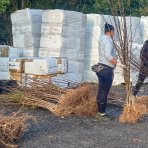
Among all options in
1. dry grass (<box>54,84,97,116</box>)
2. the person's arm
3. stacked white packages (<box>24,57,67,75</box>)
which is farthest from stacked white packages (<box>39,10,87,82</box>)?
the person's arm

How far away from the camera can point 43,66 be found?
41.6 ft

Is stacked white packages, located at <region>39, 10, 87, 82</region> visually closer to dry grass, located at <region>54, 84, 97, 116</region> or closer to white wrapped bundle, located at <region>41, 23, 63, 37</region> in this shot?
white wrapped bundle, located at <region>41, 23, 63, 37</region>

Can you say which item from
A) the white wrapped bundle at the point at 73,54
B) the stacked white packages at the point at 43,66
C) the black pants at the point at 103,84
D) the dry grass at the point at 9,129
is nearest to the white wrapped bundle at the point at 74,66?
the white wrapped bundle at the point at 73,54

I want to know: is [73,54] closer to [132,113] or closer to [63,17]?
[63,17]

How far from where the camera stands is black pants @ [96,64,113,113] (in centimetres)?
1018

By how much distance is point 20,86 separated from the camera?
37.9 feet

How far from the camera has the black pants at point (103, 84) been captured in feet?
33.4

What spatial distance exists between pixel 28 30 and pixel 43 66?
2653mm

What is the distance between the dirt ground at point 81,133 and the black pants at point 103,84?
1.01 feet

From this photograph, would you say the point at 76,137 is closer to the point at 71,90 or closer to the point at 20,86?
the point at 71,90

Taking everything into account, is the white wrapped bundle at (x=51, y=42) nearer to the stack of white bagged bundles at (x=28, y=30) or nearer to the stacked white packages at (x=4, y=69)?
the stack of white bagged bundles at (x=28, y=30)

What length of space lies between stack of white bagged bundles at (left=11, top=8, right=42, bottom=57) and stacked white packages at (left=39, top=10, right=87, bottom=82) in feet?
0.89

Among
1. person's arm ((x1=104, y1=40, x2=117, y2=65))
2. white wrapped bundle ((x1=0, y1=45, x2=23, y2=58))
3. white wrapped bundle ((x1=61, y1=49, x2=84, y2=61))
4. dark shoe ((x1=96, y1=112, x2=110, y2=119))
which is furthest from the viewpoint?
white wrapped bundle ((x1=61, y1=49, x2=84, y2=61))

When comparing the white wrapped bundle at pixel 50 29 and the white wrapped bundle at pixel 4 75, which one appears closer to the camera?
the white wrapped bundle at pixel 4 75
